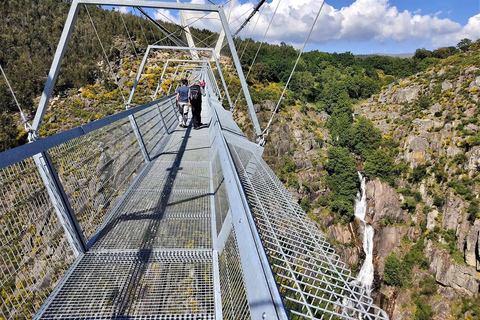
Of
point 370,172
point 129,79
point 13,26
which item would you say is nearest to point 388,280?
point 370,172

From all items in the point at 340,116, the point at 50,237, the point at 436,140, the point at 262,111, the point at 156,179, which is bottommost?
the point at 436,140

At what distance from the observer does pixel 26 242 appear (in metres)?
1.61

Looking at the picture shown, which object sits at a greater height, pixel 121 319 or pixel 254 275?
pixel 254 275

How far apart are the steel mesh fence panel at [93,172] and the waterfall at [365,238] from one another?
104ft

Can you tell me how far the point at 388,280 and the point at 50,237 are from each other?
37.6m

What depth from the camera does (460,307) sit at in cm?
2742

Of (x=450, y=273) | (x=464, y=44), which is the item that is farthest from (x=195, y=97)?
(x=464, y=44)

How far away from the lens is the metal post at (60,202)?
1779 mm

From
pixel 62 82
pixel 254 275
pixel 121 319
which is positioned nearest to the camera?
pixel 254 275

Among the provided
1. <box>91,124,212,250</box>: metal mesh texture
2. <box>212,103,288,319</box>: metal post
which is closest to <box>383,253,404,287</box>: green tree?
<box>91,124,212,250</box>: metal mesh texture

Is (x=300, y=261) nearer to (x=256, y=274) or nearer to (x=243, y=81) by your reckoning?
(x=256, y=274)

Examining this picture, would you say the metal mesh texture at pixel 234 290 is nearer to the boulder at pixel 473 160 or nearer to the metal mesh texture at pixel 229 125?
the metal mesh texture at pixel 229 125

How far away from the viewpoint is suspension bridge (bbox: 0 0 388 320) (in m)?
1.01

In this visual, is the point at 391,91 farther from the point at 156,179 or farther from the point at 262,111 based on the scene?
the point at 156,179
